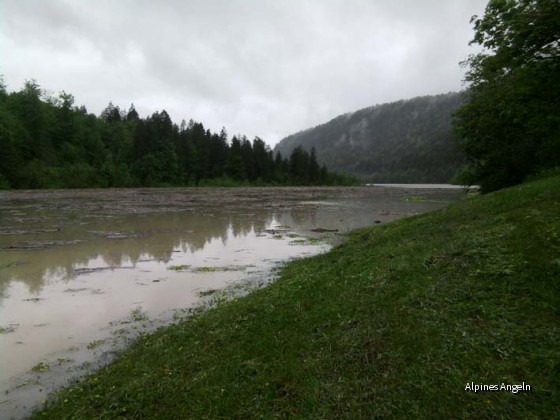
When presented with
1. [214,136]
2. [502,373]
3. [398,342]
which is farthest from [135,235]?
[214,136]

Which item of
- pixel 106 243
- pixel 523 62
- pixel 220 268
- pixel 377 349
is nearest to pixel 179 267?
pixel 220 268

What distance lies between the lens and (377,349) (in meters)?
5.94

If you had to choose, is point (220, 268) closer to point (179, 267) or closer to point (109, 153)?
point (179, 267)

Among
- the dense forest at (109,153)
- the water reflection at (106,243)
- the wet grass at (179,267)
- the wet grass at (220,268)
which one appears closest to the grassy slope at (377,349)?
the wet grass at (220,268)

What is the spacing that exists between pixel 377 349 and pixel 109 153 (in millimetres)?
113755

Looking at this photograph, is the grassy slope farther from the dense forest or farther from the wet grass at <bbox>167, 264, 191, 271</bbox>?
the dense forest

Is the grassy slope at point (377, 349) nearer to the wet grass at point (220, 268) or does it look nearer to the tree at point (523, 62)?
the tree at point (523, 62)

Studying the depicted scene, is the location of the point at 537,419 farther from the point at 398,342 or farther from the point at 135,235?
the point at 135,235

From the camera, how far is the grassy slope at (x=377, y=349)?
487cm

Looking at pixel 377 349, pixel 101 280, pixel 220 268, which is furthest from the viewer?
pixel 220 268

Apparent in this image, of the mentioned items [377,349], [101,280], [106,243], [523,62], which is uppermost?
[523,62]

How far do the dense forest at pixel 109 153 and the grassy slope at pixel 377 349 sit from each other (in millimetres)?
81731

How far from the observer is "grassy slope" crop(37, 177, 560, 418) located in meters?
4.87

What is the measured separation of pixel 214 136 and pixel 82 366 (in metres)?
131
